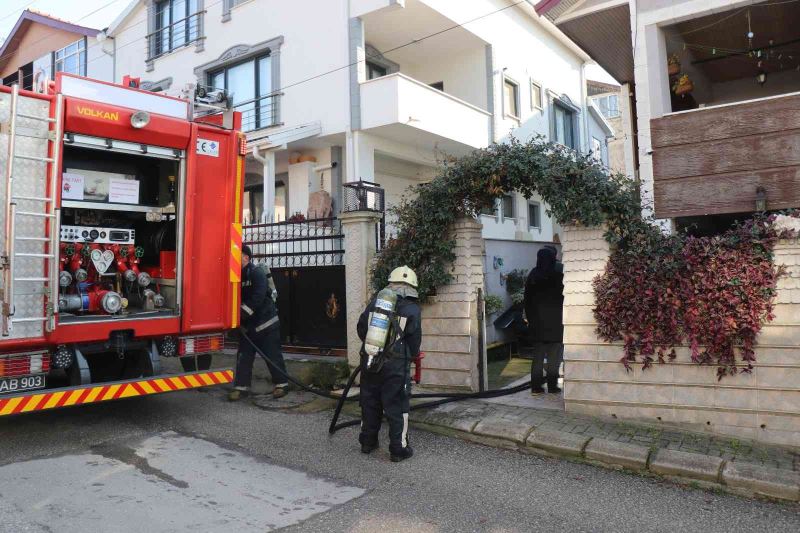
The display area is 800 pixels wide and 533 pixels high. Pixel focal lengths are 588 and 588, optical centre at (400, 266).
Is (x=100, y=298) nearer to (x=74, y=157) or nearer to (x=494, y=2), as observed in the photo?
Answer: (x=74, y=157)

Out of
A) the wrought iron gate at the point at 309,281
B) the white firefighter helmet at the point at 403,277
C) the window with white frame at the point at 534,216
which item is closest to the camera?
the white firefighter helmet at the point at 403,277

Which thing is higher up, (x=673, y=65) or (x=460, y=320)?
(x=673, y=65)

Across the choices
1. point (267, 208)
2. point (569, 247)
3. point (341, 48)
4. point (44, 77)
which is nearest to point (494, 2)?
point (341, 48)

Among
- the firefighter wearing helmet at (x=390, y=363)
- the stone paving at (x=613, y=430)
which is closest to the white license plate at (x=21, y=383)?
the firefighter wearing helmet at (x=390, y=363)

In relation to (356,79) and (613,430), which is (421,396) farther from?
(356,79)

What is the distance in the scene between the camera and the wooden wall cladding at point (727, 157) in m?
5.99

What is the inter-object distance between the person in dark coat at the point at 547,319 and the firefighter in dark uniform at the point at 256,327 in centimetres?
310

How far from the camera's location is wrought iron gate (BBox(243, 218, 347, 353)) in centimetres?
931

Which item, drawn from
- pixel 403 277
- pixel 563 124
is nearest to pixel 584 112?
pixel 563 124

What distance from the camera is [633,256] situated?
557 centimetres

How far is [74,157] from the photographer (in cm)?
596

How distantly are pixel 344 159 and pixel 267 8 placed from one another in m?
4.18

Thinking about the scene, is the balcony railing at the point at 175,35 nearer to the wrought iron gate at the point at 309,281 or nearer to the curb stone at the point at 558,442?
the wrought iron gate at the point at 309,281

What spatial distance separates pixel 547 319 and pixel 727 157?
2569 millimetres
